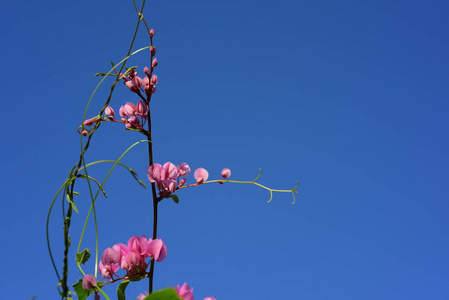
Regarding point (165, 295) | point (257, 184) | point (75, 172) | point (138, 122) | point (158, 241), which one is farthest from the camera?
point (257, 184)

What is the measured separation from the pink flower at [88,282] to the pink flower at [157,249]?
118mm

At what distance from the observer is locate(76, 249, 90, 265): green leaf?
830 millimetres

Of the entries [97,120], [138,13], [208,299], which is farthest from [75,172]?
[138,13]

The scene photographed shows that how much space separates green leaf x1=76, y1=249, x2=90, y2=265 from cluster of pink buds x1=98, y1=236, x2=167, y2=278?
3 cm

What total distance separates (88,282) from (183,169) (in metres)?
0.31

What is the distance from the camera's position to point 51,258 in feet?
2.09

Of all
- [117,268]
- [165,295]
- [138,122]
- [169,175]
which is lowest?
[165,295]

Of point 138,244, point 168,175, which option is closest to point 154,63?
point 168,175

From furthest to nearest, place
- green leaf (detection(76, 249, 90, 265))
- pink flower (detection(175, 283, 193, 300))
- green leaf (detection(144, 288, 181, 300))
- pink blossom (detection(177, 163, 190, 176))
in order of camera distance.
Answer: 1. pink blossom (detection(177, 163, 190, 176))
2. green leaf (detection(76, 249, 90, 265))
3. pink flower (detection(175, 283, 193, 300))
4. green leaf (detection(144, 288, 181, 300))

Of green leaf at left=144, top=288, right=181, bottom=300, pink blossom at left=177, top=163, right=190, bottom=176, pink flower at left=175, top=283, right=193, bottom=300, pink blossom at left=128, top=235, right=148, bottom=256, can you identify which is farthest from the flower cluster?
green leaf at left=144, top=288, right=181, bottom=300

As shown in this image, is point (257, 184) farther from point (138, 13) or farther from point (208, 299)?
point (138, 13)

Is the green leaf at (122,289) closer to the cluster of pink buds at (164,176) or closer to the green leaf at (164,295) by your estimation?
the cluster of pink buds at (164,176)

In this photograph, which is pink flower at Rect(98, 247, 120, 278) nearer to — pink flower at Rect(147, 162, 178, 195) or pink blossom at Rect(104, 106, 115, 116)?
pink flower at Rect(147, 162, 178, 195)

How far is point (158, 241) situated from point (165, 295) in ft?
0.93
